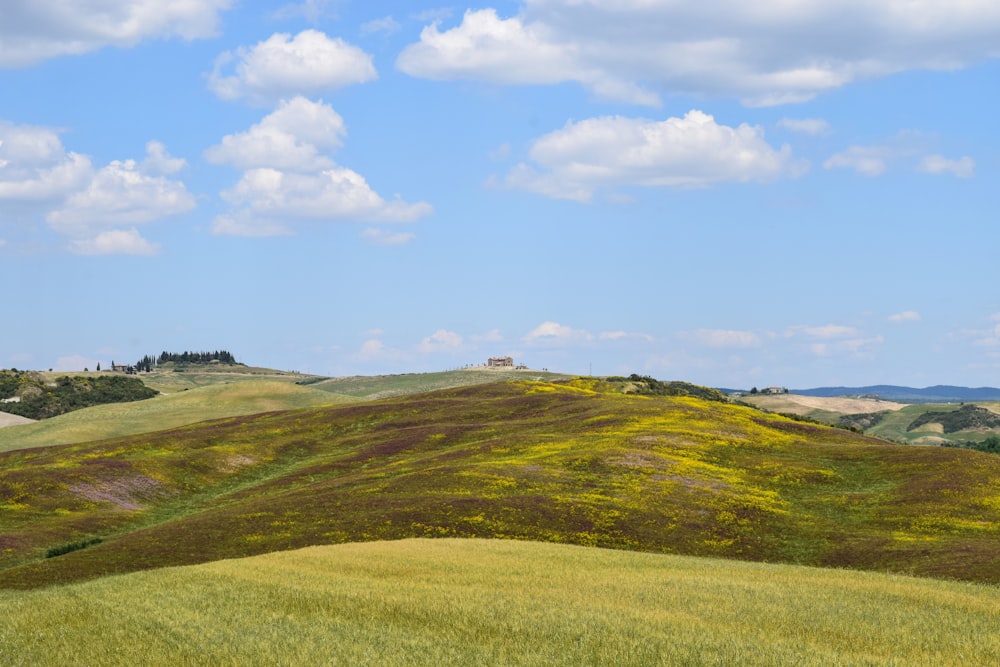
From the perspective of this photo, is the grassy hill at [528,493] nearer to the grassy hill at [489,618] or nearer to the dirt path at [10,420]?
the grassy hill at [489,618]

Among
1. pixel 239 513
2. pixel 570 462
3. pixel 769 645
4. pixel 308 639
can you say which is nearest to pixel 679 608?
pixel 769 645

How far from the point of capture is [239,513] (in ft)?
238

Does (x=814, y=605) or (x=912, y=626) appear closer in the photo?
(x=912, y=626)

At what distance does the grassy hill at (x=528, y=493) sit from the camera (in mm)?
62562

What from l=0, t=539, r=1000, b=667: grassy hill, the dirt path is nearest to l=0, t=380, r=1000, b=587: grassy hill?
l=0, t=539, r=1000, b=667: grassy hill

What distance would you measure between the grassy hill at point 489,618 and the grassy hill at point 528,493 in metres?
18.8

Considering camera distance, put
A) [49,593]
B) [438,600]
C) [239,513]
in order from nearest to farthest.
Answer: [438,600] < [49,593] < [239,513]

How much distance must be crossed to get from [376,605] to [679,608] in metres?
9.71

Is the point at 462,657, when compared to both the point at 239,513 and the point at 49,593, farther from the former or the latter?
the point at 239,513

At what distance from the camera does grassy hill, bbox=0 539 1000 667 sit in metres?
22.9

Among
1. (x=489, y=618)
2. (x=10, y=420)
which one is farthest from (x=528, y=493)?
(x=10, y=420)

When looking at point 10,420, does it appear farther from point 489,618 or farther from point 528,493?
point 489,618

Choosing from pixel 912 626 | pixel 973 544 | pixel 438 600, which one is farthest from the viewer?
pixel 973 544

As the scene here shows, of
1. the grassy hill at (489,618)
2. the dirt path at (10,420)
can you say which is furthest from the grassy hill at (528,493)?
the dirt path at (10,420)
